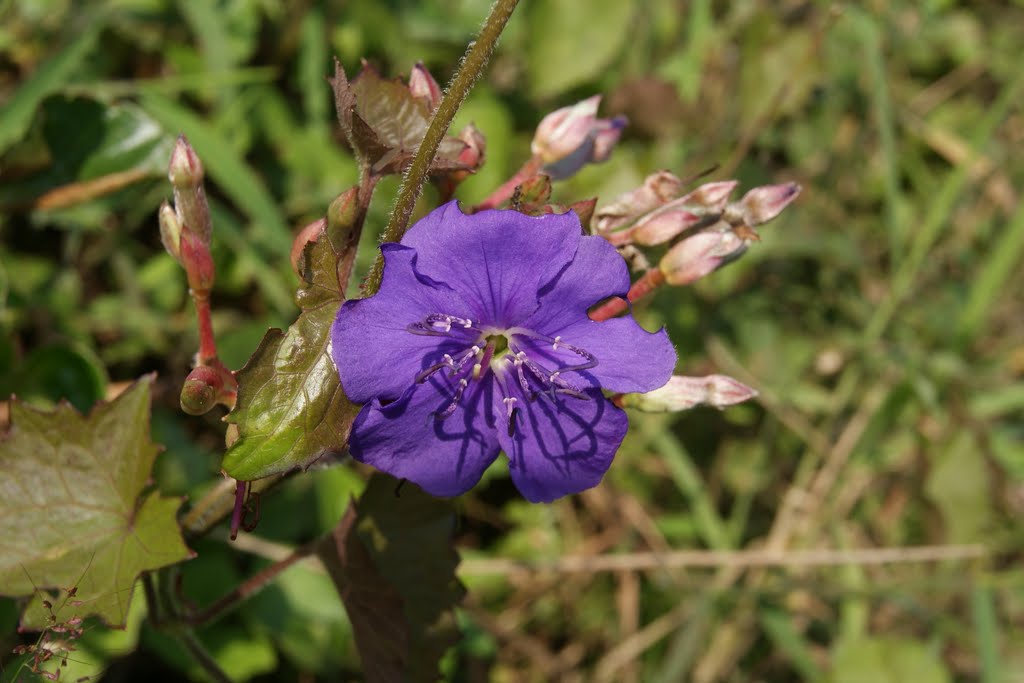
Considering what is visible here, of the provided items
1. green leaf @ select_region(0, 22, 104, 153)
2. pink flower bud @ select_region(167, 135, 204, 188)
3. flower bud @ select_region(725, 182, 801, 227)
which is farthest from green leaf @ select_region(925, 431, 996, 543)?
green leaf @ select_region(0, 22, 104, 153)

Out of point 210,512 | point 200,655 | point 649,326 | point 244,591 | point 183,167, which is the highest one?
point 183,167

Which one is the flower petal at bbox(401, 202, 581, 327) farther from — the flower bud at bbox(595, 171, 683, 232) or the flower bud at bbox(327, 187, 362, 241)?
the flower bud at bbox(595, 171, 683, 232)

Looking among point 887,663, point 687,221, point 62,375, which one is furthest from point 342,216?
point 887,663

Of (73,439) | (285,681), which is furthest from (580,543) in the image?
(73,439)

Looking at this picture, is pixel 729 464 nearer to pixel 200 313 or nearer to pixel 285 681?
pixel 285 681

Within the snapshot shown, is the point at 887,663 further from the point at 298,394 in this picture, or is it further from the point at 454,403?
the point at 298,394

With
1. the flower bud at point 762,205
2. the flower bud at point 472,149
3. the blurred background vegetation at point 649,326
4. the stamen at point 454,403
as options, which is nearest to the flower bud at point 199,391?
the stamen at point 454,403

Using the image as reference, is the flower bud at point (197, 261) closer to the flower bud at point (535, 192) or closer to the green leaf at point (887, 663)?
the flower bud at point (535, 192)
